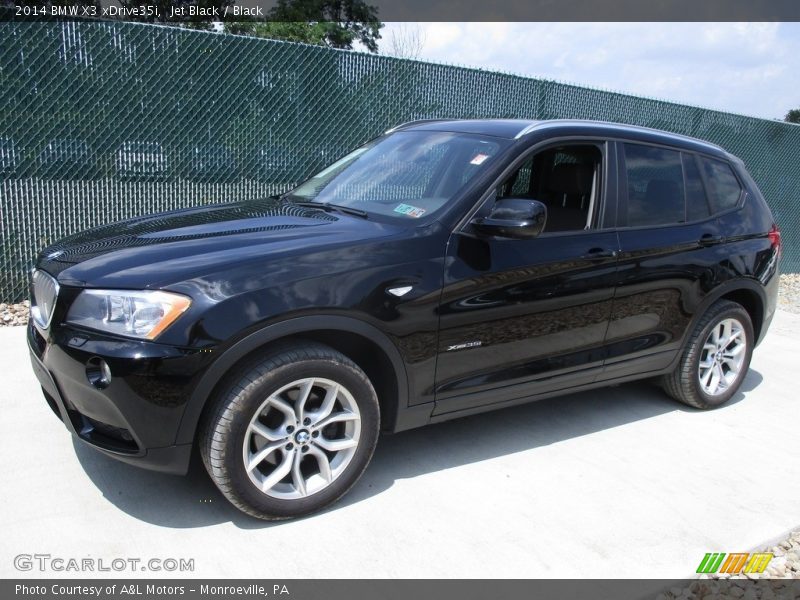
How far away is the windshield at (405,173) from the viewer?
3.62m

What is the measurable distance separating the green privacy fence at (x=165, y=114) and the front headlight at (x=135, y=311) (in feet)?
13.7

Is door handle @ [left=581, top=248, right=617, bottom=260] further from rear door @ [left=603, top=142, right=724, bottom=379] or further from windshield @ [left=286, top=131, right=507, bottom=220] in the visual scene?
windshield @ [left=286, top=131, right=507, bottom=220]

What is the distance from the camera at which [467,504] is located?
3.39 m

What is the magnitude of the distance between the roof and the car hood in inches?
39.5

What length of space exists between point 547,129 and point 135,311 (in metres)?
2.39

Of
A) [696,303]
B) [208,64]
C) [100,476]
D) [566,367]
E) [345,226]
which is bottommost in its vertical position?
[100,476]

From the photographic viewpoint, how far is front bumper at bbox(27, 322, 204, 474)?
2705 mm

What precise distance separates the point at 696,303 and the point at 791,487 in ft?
3.95

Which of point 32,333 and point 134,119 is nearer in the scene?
point 32,333

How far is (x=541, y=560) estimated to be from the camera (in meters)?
2.99

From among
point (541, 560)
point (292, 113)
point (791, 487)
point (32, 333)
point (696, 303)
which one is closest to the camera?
point (541, 560)
